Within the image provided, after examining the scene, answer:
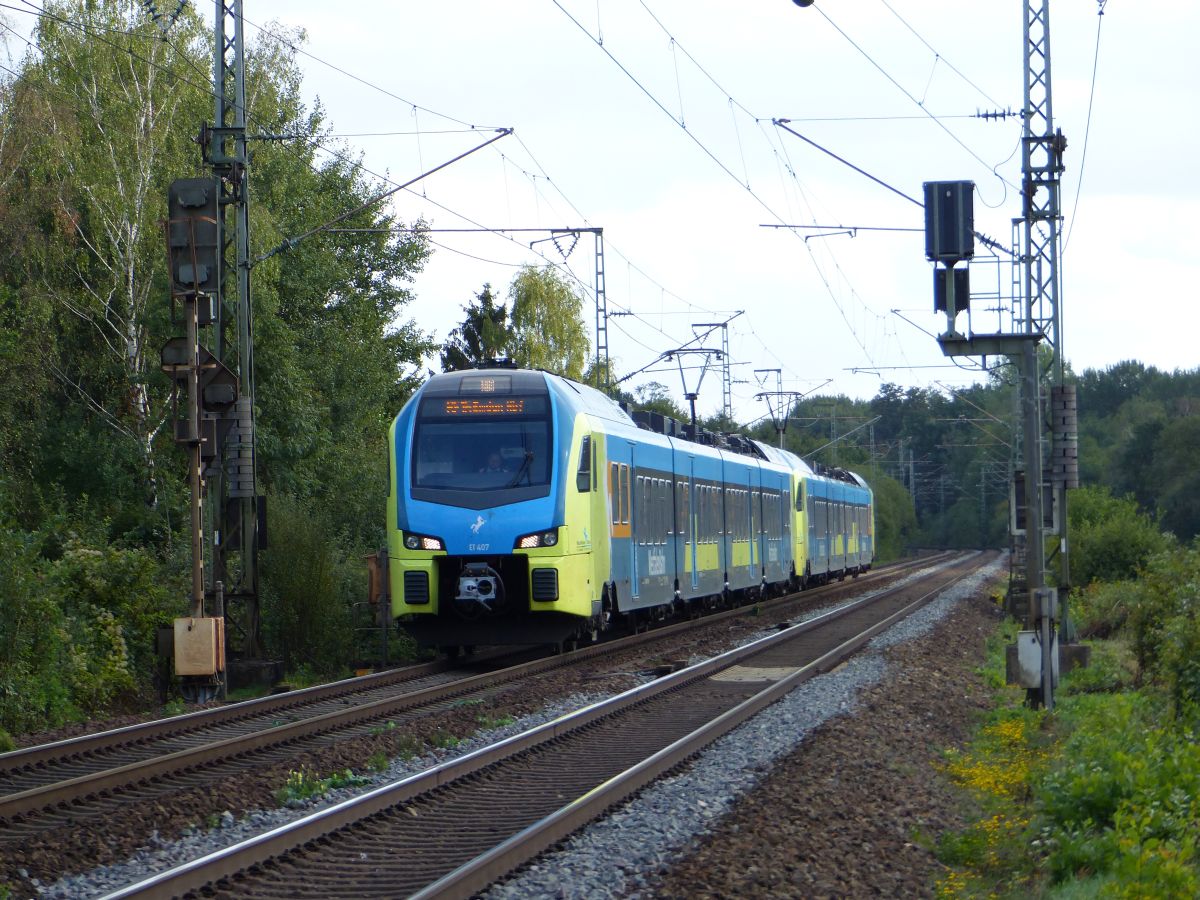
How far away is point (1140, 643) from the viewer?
1659cm

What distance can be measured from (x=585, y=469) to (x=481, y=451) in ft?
4.14

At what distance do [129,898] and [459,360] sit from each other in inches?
2368

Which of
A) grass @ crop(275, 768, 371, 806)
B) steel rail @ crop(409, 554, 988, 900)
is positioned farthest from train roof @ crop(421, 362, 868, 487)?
grass @ crop(275, 768, 371, 806)

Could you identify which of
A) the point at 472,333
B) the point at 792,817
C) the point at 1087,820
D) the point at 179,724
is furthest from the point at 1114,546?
the point at 472,333

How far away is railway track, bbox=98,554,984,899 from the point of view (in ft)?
23.2

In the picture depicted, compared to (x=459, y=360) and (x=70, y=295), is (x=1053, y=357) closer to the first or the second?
(x=70, y=295)

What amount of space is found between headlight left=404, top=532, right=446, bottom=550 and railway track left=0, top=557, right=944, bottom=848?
1386mm

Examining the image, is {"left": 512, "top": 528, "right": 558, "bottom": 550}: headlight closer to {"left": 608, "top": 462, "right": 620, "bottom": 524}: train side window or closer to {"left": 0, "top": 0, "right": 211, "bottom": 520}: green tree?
{"left": 608, "top": 462, "right": 620, "bottom": 524}: train side window

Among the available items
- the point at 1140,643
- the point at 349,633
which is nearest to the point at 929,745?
the point at 1140,643

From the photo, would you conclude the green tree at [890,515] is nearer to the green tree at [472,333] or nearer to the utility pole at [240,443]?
the green tree at [472,333]

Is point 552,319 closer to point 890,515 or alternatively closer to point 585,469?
point 585,469

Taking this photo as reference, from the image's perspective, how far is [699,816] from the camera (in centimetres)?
874

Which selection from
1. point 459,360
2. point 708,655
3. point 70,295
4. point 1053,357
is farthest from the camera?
point 459,360

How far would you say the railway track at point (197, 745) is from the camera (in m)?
9.08
